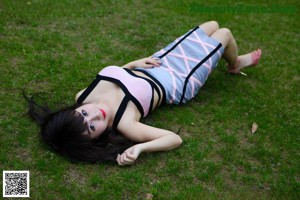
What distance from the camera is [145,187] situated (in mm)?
3559

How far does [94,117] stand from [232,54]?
6.85ft

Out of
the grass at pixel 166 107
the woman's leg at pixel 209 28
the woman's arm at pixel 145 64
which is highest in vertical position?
the woman's leg at pixel 209 28

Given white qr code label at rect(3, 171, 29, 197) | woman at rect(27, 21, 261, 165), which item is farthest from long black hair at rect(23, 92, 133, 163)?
white qr code label at rect(3, 171, 29, 197)

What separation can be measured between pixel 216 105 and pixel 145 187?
155 centimetres

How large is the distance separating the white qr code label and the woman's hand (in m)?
0.77

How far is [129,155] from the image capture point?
12.2 feet

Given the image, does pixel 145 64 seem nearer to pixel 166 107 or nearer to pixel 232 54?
pixel 166 107

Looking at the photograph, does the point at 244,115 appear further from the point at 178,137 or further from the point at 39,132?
the point at 39,132

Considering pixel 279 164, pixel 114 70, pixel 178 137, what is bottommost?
pixel 279 164

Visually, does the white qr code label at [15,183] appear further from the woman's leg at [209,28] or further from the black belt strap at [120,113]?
the woman's leg at [209,28]

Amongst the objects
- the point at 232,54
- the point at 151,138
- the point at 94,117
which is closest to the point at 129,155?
the point at 151,138

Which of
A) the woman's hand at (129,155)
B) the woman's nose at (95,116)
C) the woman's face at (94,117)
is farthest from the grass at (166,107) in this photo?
the woman's nose at (95,116)

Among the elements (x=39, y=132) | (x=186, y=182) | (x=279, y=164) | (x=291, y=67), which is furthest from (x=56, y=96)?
(x=291, y=67)

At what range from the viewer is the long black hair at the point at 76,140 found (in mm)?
3635
